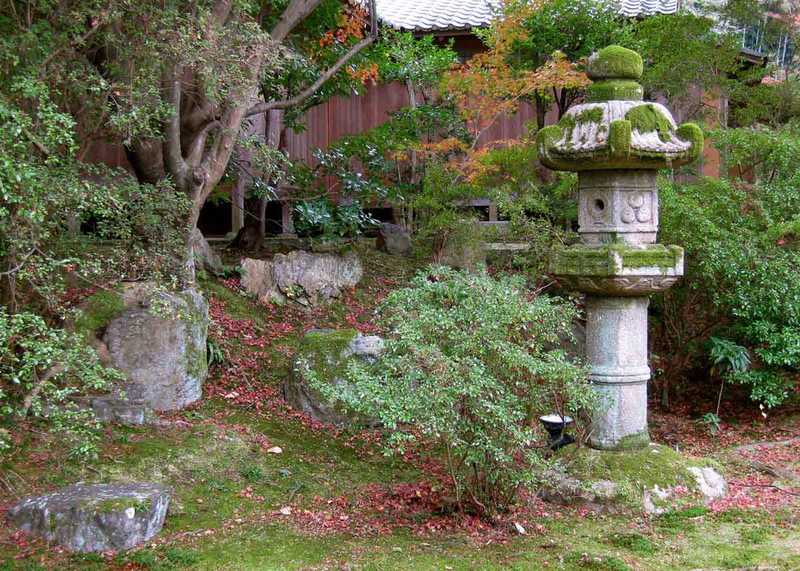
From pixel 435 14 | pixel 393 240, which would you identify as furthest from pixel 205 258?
pixel 435 14

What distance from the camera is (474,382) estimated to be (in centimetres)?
492

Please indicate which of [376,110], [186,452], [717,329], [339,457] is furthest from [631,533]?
[376,110]

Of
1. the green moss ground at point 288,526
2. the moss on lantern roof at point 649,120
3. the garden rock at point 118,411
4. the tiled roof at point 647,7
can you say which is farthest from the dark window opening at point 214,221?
the moss on lantern roof at point 649,120

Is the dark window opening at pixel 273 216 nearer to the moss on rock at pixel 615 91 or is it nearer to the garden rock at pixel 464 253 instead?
the garden rock at pixel 464 253

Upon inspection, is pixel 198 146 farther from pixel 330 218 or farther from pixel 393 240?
pixel 393 240

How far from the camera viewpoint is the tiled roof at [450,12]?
Answer: 1284 cm

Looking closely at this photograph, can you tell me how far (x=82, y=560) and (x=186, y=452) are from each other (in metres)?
1.63

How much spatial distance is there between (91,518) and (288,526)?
50.2 inches

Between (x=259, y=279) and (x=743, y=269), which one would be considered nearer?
(x=743, y=269)

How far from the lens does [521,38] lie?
1034cm

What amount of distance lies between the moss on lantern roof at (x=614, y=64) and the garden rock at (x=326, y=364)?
3139 millimetres

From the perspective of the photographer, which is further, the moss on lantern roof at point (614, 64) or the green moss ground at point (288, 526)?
the moss on lantern roof at point (614, 64)

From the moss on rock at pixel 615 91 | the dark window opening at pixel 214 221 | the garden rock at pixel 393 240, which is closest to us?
the moss on rock at pixel 615 91

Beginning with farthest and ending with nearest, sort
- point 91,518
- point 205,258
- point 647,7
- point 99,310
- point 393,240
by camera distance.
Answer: point 647,7
point 393,240
point 205,258
point 99,310
point 91,518
